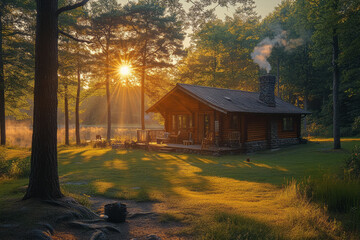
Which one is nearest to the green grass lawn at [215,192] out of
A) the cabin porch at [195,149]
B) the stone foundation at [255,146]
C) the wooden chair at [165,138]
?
the cabin porch at [195,149]

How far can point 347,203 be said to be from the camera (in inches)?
283

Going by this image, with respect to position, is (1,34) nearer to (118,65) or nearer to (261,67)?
(118,65)

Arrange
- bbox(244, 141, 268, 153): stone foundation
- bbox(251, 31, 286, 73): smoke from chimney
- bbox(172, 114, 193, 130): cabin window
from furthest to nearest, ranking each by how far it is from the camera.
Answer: bbox(251, 31, 286, 73): smoke from chimney
bbox(172, 114, 193, 130): cabin window
bbox(244, 141, 268, 153): stone foundation

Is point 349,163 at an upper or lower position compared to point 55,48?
lower

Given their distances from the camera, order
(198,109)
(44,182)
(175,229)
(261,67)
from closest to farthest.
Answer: (175,229) → (44,182) → (198,109) → (261,67)

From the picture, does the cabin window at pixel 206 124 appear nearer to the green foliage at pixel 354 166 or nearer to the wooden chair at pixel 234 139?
the wooden chair at pixel 234 139

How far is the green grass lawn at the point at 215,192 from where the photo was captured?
19.4ft

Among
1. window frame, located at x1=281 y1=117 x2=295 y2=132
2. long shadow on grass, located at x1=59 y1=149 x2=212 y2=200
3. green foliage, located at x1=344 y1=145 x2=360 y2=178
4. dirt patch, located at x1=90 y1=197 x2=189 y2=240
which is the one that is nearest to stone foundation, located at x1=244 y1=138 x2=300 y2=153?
window frame, located at x1=281 y1=117 x2=295 y2=132

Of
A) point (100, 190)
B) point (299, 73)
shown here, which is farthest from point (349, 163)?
point (299, 73)

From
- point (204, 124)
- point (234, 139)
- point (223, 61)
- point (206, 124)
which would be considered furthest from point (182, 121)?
point (223, 61)

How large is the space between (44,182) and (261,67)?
49605 mm

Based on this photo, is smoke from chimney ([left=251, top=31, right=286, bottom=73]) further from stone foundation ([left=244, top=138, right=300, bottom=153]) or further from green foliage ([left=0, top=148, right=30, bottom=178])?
green foliage ([left=0, top=148, right=30, bottom=178])

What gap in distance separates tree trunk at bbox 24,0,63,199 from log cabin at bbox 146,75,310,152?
43.2ft

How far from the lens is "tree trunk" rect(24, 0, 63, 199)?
6.51 metres
